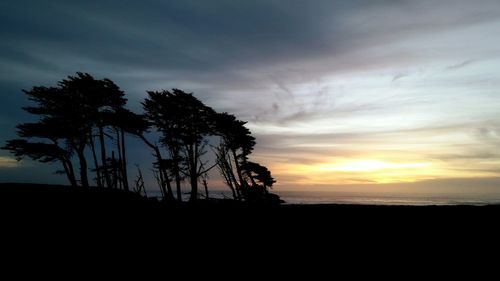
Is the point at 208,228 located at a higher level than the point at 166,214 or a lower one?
lower

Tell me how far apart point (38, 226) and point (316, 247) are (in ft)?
25.5

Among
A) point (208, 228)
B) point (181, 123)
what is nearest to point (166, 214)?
point (208, 228)

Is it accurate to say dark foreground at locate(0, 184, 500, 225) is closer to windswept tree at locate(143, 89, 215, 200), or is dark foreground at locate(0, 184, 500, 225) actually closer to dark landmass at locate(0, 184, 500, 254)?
dark landmass at locate(0, 184, 500, 254)

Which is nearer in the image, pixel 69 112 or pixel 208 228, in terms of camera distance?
pixel 208 228

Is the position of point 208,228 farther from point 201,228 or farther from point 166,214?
point 166,214

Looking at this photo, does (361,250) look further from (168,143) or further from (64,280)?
(168,143)

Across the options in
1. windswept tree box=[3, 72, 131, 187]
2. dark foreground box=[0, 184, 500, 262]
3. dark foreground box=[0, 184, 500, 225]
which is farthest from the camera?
windswept tree box=[3, 72, 131, 187]

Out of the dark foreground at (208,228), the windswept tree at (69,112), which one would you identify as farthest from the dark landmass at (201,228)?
the windswept tree at (69,112)

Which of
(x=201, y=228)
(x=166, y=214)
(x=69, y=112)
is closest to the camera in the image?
(x=201, y=228)

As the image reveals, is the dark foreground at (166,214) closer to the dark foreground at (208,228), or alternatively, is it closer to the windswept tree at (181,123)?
the dark foreground at (208,228)

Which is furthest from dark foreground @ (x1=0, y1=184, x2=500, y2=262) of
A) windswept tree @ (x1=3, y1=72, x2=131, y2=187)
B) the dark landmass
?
windswept tree @ (x1=3, y1=72, x2=131, y2=187)

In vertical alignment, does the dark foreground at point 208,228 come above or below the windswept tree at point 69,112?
below

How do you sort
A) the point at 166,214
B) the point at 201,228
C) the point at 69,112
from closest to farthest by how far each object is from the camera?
the point at 201,228 < the point at 166,214 < the point at 69,112

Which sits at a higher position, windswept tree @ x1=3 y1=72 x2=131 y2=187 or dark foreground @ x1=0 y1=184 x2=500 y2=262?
windswept tree @ x1=3 y1=72 x2=131 y2=187
